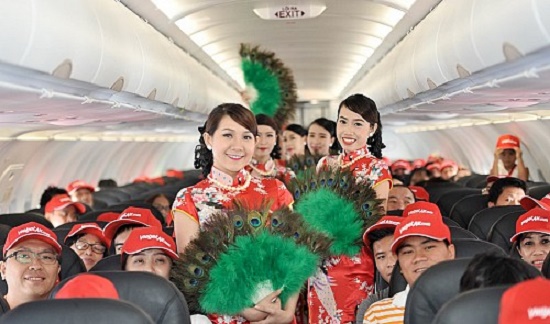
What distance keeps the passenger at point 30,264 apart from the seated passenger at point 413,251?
198 cm

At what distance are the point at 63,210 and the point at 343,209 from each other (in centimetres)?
471

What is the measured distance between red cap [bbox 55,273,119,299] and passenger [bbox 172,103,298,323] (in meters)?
1.57

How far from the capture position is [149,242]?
19.5ft

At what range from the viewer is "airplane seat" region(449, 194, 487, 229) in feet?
32.8

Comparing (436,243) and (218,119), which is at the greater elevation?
(218,119)

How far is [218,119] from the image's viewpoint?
6.12 meters

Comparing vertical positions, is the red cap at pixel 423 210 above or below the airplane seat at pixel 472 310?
above

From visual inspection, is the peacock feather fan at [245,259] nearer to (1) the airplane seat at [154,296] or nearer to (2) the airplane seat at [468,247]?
(1) the airplane seat at [154,296]

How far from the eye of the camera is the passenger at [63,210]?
1139cm

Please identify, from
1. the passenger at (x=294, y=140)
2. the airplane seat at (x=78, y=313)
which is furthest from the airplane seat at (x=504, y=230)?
the passenger at (x=294, y=140)

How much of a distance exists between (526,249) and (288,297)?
99.2 inches

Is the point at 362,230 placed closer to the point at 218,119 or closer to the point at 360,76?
the point at 218,119

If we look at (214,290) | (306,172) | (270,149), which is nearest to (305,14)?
(270,149)

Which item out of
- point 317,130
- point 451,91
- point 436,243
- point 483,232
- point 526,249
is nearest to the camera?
point 436,243
